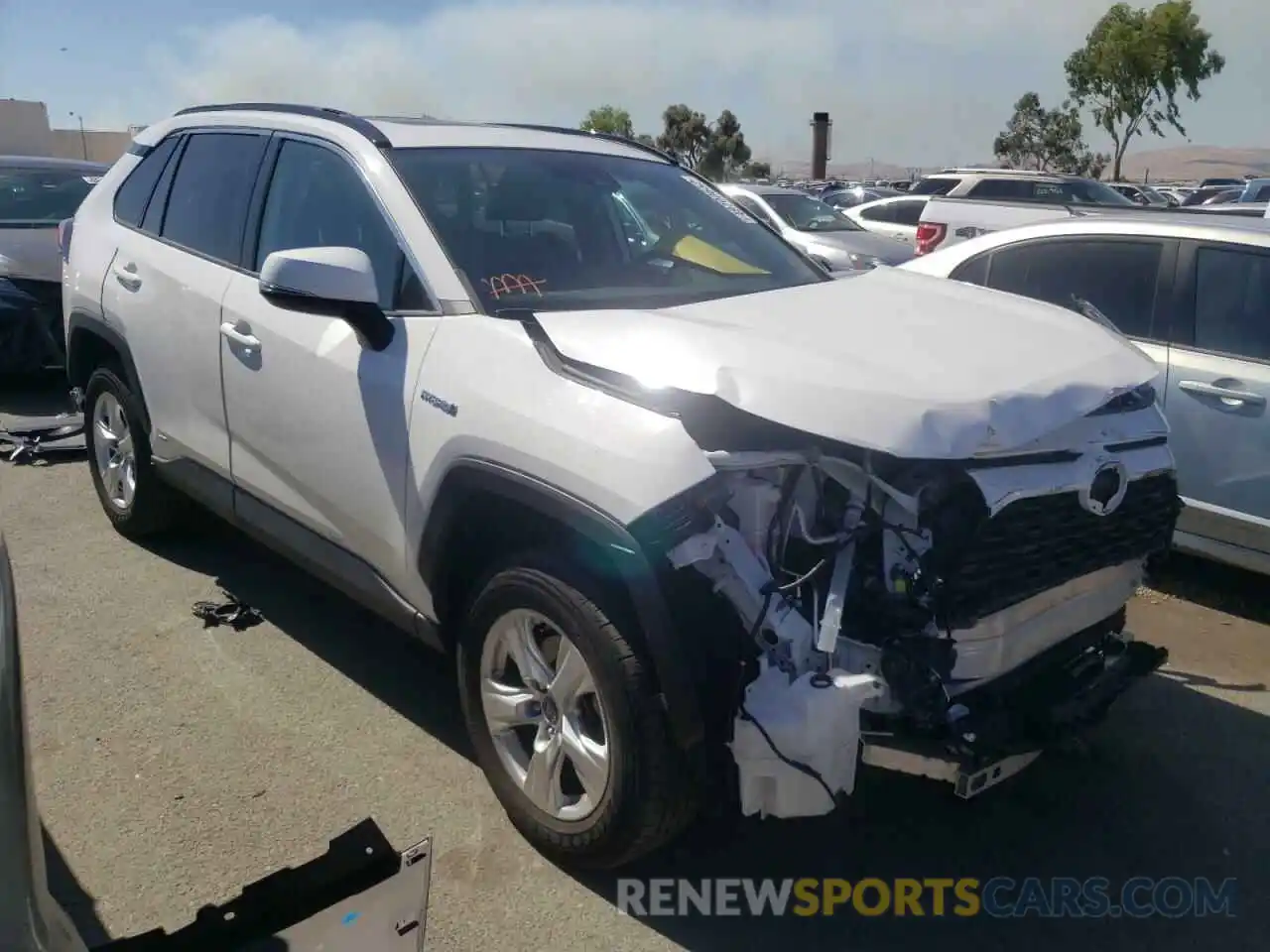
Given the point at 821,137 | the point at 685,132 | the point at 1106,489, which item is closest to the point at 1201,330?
the point at 1106,489

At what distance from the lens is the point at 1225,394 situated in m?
4.68

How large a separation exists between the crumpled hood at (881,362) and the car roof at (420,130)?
1038 mm

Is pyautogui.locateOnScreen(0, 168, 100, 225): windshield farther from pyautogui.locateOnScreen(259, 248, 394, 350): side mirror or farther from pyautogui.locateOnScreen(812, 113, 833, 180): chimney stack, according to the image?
pyautogui.locateOnScreen(812, 113, 833, 180): chimney stack

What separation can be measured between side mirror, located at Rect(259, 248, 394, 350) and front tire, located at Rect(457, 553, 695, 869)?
0.89 meters

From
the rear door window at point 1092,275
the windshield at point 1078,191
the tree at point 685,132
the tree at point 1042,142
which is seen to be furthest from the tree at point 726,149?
the rear door window at point 1092,275

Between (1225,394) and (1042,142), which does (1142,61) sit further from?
(1225,394)

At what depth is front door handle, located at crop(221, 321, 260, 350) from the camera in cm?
380

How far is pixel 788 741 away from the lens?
247 cm

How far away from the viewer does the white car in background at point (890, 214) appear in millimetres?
15117

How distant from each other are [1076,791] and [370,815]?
2.16 metres

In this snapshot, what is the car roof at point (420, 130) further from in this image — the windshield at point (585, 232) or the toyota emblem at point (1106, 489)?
the toyota emblem at point (1106, 489)

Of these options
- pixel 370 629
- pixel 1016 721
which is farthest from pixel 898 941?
pixel 370 629

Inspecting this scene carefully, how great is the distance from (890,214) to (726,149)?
A: 4267 centimetres

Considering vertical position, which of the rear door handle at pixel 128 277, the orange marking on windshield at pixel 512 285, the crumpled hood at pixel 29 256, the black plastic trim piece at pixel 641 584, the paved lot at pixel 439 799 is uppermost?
the orange marking on windshield at pixel 512 285
